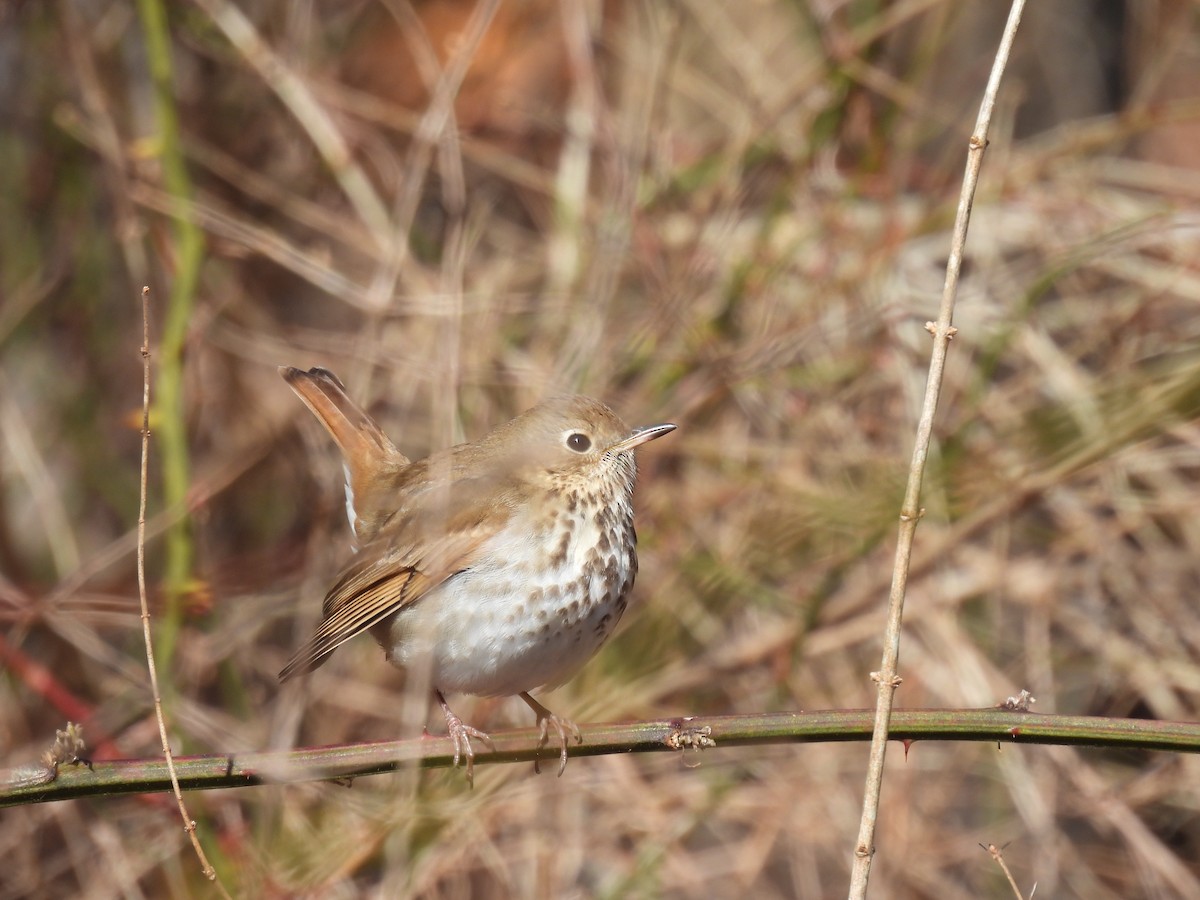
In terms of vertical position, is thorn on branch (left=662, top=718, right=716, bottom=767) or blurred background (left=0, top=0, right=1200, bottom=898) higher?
blurred background (left=0, top=0, right=1200, bottom=898)

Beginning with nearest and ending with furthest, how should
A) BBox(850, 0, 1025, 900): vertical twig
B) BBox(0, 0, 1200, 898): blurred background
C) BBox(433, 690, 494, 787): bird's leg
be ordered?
BBox(850, 0, 1025, 900): vertical twig
BBox(433, 690, 494, 787): bird's leg
BBox(0, 0, 1200, 898): blurred background

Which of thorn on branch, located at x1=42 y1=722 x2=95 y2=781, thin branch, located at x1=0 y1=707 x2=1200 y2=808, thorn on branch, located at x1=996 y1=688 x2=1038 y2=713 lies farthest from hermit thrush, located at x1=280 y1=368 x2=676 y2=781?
thorn on branch, located at x1=996 y1=688 x2=1038 y2=713

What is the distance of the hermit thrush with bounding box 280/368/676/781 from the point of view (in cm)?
275

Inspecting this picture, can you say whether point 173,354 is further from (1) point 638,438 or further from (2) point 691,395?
(2) point 691,395

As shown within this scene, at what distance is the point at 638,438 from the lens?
2.96 metres

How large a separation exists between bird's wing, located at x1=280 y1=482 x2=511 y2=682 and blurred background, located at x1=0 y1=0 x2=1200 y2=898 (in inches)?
28.7

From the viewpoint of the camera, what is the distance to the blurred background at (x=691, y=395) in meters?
4.02

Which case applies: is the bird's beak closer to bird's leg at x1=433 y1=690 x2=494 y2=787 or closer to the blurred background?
A: bird's leg at x1=433 y1=690 x2=494 y2=787

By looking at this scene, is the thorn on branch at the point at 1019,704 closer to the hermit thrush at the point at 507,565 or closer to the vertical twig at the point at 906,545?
the vertical twig at the point at 906,545

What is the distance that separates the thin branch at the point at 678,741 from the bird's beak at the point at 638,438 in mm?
882

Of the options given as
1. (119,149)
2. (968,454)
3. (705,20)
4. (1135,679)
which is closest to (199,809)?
(119,149)

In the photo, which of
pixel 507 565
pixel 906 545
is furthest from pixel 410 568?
pixel 906 545

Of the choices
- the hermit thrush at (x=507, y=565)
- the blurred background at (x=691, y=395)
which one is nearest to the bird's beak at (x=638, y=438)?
the hermit thrush at (x=507, y=565)

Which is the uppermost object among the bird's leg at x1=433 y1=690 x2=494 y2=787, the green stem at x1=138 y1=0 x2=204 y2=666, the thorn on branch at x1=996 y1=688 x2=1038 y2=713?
the green stem at x1=138 y1=0 x2=204 y2=666
